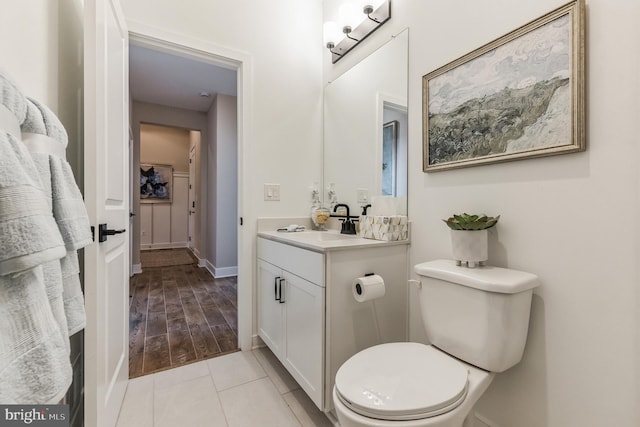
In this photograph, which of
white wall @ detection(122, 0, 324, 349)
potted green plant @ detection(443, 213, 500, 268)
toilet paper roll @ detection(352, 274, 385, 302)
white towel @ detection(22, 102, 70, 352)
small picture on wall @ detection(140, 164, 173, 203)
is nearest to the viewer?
white towel @ detection(22, 102, 70, 352)

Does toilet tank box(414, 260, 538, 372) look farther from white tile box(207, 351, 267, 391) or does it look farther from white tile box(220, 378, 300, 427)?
white tile box(207, 351, 267, 391)

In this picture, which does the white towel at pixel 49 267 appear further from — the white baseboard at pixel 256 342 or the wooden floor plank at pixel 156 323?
the wooden floor plank at pixel 156 323

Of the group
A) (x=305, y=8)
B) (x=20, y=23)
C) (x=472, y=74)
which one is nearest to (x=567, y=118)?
(x=472, y=74)

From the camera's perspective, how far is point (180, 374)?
1674 millimetres

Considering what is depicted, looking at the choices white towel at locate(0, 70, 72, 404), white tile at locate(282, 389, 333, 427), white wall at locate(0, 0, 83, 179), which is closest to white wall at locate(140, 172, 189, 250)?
white wall at locate(0, 0, 83, 179)

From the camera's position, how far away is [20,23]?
800 mm

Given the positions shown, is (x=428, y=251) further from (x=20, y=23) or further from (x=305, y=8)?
(x=305, y=8)

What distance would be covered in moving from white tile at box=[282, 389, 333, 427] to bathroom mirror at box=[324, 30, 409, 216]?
1155 millimetres

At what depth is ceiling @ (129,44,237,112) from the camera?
114 inches

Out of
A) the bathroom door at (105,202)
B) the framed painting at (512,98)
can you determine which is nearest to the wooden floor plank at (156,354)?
the bathroom door at (105,202)

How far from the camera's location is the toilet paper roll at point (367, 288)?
1224 millimetres

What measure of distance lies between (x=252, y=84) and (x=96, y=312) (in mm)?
1633

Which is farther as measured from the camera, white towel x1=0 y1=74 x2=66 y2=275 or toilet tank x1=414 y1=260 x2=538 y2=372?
toilet tank x1=414 y1=260 x2=538 y2=372

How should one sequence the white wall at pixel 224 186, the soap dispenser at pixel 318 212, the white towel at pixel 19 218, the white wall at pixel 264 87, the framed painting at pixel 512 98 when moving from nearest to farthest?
the white towel at pixel 19 218
the framed painting at pixel 512 98
the white wall at pixel 264 87
the soap dispenser at pixel 318 212
the white wall at pixel 224 186
